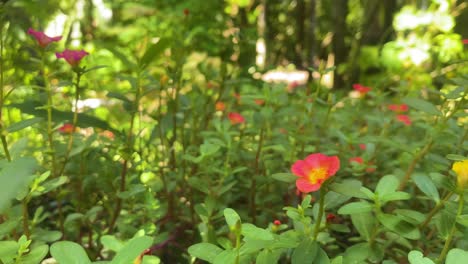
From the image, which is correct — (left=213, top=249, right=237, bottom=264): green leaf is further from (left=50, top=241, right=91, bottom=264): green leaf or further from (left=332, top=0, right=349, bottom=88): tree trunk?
(left=332, top=0, right=349, bottom=88): tree trunk

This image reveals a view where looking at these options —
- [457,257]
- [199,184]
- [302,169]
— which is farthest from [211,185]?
[457,257]

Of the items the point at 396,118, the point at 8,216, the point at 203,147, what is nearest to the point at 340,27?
the point at 396,118

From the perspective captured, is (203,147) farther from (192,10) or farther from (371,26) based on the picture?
(371,26)

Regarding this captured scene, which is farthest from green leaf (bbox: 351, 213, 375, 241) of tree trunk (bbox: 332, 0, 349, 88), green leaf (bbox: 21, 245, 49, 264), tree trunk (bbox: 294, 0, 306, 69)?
tree trunk (bbox: 294, 0, 306, 69)

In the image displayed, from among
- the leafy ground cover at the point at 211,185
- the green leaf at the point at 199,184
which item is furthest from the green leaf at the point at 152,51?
the green leaf at the point at 199,184

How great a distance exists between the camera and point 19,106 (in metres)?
0.86

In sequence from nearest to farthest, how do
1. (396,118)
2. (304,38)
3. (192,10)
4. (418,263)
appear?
1. (418,263)
2. (396,118)
3. (192,10)
4. (304,38)

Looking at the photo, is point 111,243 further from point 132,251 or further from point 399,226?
point 399,226

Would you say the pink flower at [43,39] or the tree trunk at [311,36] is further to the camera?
the tree trunk at [311,36]

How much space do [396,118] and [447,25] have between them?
3.03ft

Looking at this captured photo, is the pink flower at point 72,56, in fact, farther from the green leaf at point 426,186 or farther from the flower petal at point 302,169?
the green leaf at point 426,186

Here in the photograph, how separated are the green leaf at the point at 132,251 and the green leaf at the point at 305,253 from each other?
0.68 ft

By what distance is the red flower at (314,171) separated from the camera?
624 mm

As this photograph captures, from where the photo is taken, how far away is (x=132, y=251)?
53cm
